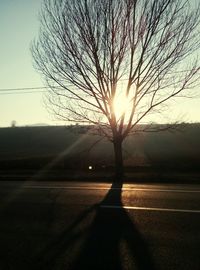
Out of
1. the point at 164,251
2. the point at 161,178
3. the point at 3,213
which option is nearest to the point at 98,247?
the point at 164,251

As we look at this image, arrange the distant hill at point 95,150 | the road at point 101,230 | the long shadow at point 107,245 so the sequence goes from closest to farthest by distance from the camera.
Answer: the long shadow at point 107,245 < the road at point 101,230 < the distant hill at point 95,150

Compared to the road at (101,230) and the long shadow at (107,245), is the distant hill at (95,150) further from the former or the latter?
the long shadow at (107,245)

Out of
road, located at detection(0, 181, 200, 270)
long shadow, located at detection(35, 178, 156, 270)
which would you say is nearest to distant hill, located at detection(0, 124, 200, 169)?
road, located at detection(0, 181, 200, 270)

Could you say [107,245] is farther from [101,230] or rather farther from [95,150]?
[95,150]

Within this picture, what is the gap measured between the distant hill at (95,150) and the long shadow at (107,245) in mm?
12608

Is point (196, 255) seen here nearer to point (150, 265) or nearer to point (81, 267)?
point (150, 265)

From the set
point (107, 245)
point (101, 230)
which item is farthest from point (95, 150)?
point (107, 245)

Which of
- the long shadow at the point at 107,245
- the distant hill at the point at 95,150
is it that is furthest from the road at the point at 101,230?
the distant hill at the point at 95,150

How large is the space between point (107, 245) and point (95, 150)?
39.0m

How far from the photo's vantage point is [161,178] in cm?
1888

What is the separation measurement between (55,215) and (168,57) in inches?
437

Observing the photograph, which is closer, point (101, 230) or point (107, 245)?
point (107, 245)

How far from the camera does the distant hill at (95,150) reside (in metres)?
26.7

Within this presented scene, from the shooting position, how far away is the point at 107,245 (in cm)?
748
